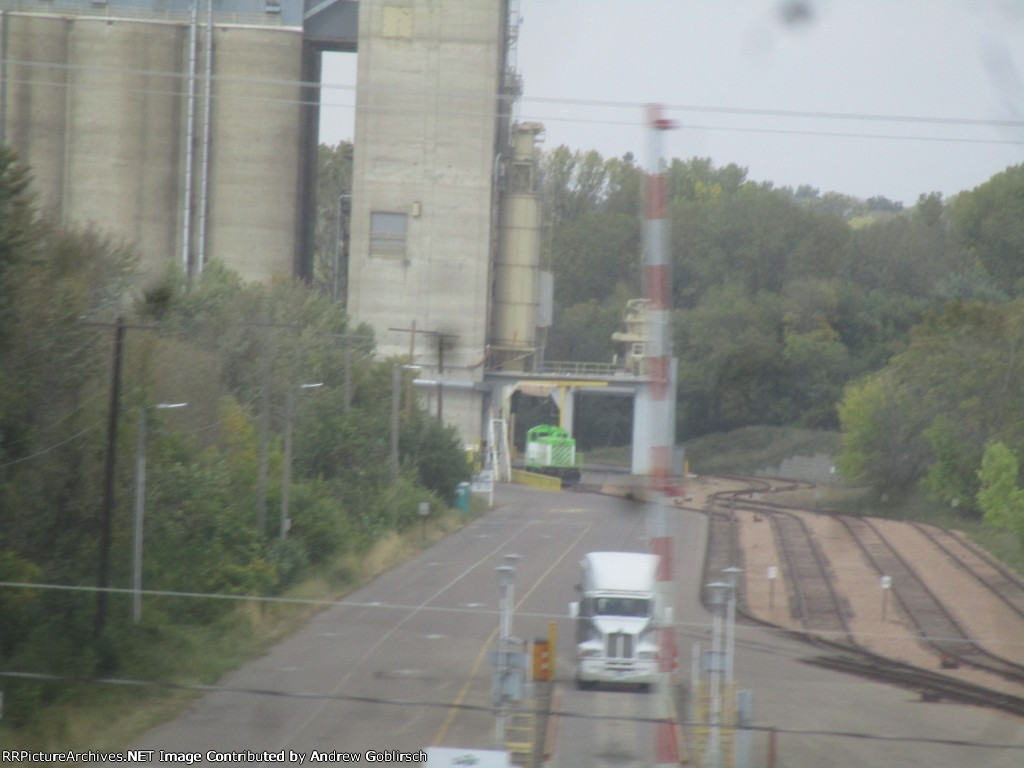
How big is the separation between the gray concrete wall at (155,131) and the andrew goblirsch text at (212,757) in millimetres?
5387

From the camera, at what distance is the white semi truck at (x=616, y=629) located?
4.81 m

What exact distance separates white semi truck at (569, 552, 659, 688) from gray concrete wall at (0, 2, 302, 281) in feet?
18.3

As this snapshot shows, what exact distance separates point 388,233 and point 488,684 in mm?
3769

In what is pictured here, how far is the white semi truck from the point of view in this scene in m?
4.81

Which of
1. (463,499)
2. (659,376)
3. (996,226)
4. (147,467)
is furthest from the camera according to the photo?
(147,467)

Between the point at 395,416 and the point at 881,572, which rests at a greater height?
the point at 395,416

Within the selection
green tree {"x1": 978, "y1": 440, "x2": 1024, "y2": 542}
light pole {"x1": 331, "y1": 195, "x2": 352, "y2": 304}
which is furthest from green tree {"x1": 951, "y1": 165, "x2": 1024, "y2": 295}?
light pole {"x1": 331, "y1": 195, "x2": 352, "y2": 304}

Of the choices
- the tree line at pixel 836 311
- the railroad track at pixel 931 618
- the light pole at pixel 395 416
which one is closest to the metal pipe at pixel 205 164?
the light pole at pixel 395 416

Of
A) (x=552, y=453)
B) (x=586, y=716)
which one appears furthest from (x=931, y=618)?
(x=586, y=716)

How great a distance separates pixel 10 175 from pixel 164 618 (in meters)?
2.70

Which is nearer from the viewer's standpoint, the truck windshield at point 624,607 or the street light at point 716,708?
the street light at point 716,708

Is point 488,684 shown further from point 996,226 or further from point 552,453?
point 996,226

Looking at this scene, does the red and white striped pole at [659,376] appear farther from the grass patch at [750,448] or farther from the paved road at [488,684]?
the grass patch at [750,448]

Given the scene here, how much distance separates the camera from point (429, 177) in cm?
804
